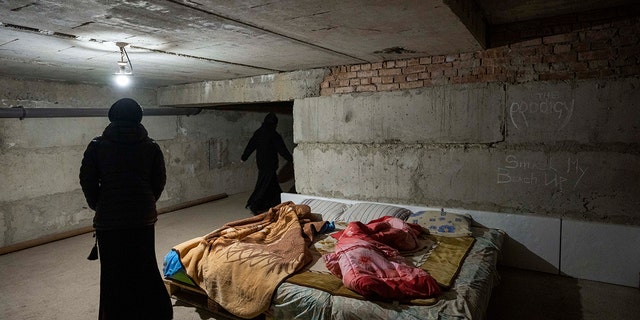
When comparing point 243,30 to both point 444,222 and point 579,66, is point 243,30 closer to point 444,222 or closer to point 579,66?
point 444,222

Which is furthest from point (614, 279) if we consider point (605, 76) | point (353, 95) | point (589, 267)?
point (353, 95)

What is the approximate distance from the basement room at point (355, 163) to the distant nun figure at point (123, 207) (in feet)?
0.04

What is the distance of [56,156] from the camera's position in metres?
5.54

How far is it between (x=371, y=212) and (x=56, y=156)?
483 centimetres

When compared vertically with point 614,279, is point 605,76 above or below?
above

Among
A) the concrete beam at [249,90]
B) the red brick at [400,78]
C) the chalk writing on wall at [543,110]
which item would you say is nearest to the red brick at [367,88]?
the red brick at [400,78]

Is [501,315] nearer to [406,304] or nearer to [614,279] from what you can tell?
[406,304]

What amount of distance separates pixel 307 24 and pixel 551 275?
136 inches

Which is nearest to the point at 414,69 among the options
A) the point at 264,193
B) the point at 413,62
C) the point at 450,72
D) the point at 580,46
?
the point at 413,62

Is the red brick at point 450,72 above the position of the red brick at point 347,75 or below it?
below

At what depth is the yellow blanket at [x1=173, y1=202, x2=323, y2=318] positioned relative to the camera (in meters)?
2.76

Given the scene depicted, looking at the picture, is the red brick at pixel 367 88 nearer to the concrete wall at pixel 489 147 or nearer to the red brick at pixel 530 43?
the concrete wall at pixel 489 147

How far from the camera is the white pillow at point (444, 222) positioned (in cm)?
369

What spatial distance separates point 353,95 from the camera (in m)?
4.74
